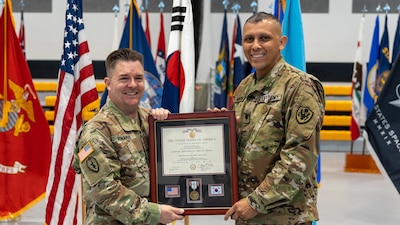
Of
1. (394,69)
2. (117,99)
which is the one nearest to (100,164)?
(117,99)

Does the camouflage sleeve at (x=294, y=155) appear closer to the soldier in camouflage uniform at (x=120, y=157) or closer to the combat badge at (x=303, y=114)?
the combat badge at (x=303, y=114)

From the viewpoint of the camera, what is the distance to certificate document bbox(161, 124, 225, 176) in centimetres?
229

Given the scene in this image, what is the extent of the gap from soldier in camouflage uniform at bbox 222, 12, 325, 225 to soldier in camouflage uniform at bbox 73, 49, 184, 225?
33 centimetres

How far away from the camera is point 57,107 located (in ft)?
12.8

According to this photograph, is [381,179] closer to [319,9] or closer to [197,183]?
[319,9]

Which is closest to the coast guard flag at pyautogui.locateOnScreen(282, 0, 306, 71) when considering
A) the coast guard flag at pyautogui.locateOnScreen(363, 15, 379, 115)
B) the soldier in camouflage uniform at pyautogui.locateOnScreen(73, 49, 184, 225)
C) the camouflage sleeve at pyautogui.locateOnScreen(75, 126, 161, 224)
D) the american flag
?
the american flag

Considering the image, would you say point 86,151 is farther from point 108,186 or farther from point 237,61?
point 237,61

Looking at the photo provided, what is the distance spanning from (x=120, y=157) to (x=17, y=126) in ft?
10.1

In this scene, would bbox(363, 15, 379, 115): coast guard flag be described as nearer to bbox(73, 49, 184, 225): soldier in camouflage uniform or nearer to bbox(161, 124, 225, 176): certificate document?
bbox(161, 124, 225, 176): certificate document

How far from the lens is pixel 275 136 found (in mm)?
2201

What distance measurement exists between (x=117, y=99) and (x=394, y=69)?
9.08ft

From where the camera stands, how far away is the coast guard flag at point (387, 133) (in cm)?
396

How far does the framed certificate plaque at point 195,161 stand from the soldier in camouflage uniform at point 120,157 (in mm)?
61

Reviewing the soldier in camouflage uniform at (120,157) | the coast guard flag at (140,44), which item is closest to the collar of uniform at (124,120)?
the soldier in camouflage uniform at (120,157)
